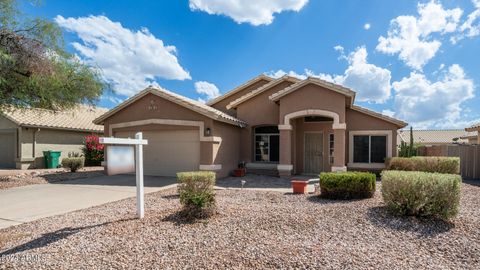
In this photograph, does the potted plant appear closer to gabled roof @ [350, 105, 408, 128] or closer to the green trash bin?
gabled roof @ [350, 105, 408, 128]

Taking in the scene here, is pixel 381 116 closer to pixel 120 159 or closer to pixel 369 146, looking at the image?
pixel 369 146

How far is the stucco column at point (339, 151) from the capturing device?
13766 mm

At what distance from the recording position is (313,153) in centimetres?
1605

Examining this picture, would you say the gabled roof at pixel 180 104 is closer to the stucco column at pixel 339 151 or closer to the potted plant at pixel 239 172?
the potted plant at pixel 239 172

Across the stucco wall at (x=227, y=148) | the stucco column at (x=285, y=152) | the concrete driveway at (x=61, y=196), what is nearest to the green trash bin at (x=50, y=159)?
the concrete driveway at (x=61, y=196)

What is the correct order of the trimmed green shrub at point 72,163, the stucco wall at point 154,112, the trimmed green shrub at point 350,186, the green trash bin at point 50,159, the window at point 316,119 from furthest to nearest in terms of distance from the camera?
the green trash bin at point 50,159, the trimmed green shrub at point 72,163, the window at point 316,119, the stucco wall at point 154,112, the trimmed green shrub at point 350,186

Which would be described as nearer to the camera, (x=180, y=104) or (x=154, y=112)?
(x=180, y=104)

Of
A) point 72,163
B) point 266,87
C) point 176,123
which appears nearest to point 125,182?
point 176,123

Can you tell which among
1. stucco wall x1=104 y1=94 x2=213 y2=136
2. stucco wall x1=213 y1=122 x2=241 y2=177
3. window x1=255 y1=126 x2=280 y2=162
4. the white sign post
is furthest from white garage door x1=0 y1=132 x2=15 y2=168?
the white sign post

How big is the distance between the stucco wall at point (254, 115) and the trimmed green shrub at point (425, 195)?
9.83 m

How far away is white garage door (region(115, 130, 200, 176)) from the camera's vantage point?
46.9ft

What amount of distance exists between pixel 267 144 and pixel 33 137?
15.5 m

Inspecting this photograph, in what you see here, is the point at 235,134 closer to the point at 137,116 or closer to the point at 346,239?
the point at 137,116

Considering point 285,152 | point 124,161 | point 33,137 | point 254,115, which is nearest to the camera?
point 124,161
